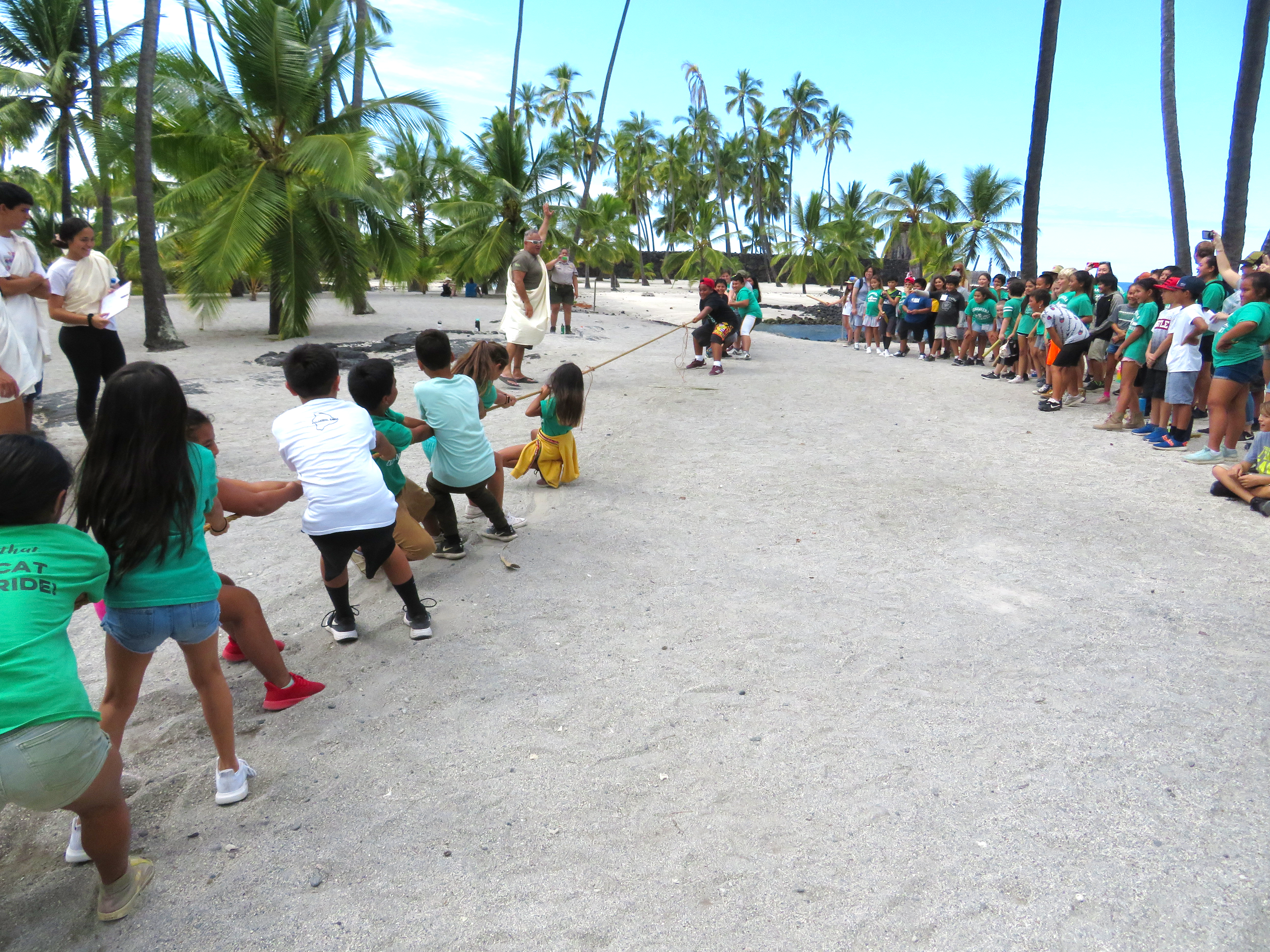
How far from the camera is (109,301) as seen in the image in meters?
5.86

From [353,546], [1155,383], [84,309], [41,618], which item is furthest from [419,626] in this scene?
[1155,383]

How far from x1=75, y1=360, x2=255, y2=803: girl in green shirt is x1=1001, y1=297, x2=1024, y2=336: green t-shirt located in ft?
43.3

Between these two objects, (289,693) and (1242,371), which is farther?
(1242,371)

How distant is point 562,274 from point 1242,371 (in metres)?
11.2

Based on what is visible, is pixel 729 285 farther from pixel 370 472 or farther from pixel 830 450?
pixel 370 472

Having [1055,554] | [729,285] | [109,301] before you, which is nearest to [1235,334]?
[1055,554]

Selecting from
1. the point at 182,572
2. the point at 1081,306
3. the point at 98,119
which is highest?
the point at 98,119

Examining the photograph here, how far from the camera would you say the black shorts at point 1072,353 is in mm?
10406

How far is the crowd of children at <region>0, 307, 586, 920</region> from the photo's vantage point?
2.05 meters

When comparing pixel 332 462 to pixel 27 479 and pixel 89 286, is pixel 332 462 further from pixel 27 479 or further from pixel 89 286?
pixel 89 286

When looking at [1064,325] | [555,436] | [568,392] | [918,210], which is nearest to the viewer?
[568,392]

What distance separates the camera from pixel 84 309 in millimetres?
5922

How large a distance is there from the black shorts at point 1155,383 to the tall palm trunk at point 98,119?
15400mm

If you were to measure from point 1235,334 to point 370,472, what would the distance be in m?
7.07
